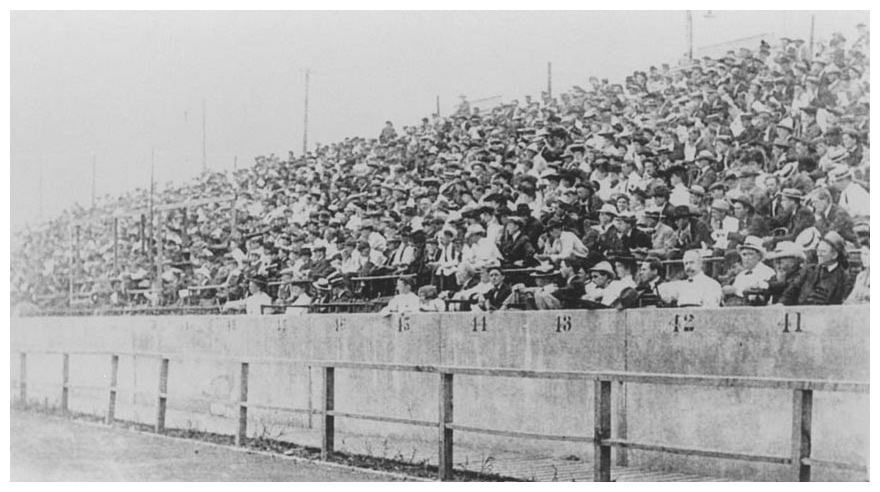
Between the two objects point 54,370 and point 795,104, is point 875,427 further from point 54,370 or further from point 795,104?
point 54,370

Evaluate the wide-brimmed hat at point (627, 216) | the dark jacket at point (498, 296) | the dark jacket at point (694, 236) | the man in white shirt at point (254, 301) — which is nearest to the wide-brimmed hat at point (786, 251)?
the dark jacket at point (694, 236)

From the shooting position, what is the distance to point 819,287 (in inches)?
406

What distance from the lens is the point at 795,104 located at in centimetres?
1131

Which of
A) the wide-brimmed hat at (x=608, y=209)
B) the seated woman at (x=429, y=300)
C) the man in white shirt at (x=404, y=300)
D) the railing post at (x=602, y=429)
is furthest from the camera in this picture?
the man in white shirt at (x=404, y=300)

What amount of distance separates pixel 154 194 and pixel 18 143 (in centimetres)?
449

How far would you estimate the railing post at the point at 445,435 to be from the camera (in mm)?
10805

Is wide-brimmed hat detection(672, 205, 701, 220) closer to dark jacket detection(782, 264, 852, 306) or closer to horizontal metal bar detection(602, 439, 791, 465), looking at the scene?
dark jacket detection(782, 264, 852, 306)

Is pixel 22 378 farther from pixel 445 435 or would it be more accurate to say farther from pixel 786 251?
pixel 786 251

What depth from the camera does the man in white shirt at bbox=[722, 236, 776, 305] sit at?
35.5 feet

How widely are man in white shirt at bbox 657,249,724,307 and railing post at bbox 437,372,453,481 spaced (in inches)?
85.0

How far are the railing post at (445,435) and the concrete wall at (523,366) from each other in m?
1.47

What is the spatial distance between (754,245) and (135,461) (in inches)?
240

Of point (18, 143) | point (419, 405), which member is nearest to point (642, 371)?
point (419, 405)

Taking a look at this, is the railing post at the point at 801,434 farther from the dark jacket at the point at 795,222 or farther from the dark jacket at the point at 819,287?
the dark jacket at the point at 795,222
